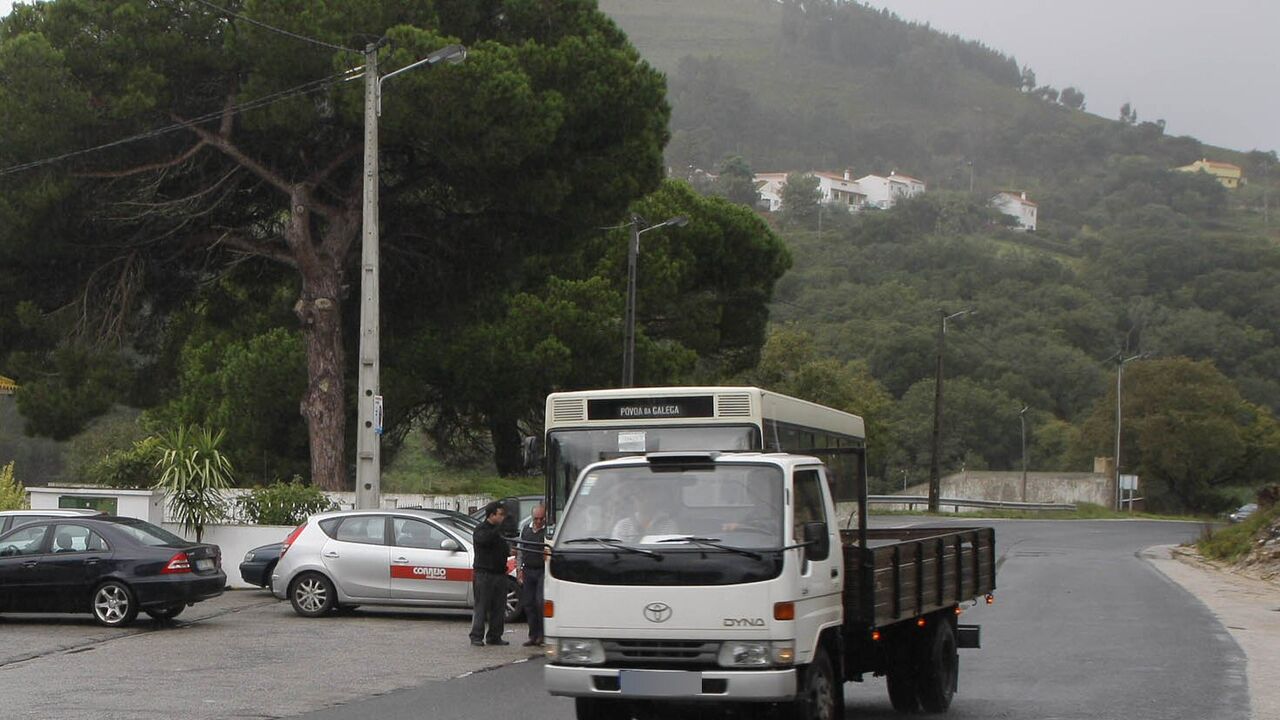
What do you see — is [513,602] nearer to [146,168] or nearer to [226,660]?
[226,660]

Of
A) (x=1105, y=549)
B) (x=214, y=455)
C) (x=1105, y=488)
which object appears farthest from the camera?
(x=1105, y=488)

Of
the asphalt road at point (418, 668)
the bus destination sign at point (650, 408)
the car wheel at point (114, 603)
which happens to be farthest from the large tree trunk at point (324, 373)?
the bus destination sign at point (650, 408)

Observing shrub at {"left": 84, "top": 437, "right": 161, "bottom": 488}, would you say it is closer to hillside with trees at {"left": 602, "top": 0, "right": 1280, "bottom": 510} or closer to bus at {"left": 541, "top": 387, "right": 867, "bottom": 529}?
bus at {"left": 541, "top": 387, "right": 867, "bottom": 529}

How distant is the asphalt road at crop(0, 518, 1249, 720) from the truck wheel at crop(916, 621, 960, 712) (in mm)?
211

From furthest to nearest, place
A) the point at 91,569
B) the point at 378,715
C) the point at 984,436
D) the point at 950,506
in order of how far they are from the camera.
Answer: the point at 984,436
the point at 950,506
the point at 91,569
the point at 378,715

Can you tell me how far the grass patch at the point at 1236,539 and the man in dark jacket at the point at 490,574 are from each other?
24067 mm

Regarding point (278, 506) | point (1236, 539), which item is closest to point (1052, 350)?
point (1236, 539)

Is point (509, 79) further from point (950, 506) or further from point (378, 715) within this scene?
point (950, 506)

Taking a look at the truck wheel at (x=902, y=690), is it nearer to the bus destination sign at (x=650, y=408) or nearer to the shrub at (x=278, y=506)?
the bus destination sign at (x=650, y=408)

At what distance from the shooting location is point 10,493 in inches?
1121

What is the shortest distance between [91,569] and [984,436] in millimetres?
88889

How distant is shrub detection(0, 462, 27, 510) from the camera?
27828 millimetres

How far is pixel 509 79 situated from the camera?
28016 millimetres

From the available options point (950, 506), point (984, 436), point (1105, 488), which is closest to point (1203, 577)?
point (950, 506)
